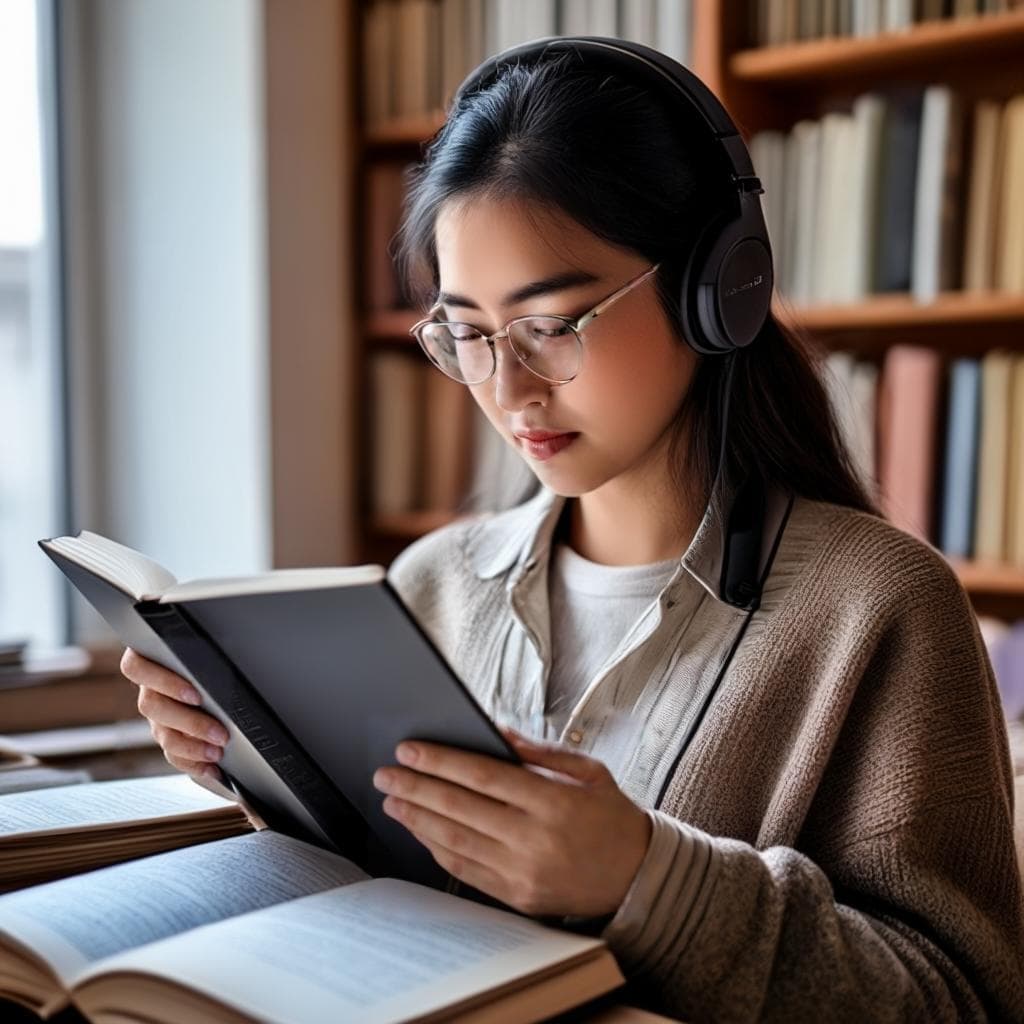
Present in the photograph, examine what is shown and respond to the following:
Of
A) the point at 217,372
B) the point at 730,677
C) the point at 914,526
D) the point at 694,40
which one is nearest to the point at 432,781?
the point at 730,677

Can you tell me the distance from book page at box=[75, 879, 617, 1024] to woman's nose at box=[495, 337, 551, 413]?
42 cm

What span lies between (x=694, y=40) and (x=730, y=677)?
1263 mm

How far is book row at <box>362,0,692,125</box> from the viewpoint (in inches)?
81.9

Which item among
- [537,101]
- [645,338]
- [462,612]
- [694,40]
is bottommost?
[462,612]

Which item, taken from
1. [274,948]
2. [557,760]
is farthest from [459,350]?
[274,948]

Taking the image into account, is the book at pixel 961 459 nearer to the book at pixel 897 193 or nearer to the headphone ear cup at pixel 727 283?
the book at pixel 897 193

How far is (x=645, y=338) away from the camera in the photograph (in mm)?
1066

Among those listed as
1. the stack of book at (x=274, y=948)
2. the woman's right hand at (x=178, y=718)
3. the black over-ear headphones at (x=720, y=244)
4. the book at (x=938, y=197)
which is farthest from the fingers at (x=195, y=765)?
the book at (x=938, y=197)

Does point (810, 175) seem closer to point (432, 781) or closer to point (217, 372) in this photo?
point (217, 372)

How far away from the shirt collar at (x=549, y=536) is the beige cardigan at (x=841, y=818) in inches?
0.9

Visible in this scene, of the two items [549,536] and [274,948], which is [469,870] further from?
[549,536]

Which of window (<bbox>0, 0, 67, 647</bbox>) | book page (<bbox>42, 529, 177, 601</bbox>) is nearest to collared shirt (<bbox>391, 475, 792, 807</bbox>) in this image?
book page (<bbox>42, 529, 177, 601</bbox>)

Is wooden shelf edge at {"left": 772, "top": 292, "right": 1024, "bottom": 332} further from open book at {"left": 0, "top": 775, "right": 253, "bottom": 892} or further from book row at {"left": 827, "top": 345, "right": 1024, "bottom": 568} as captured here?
open book at {"left": 0, "top": 775, "right": 253, "bottom": 892}

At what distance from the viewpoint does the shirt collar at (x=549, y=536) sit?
3.61 ft
